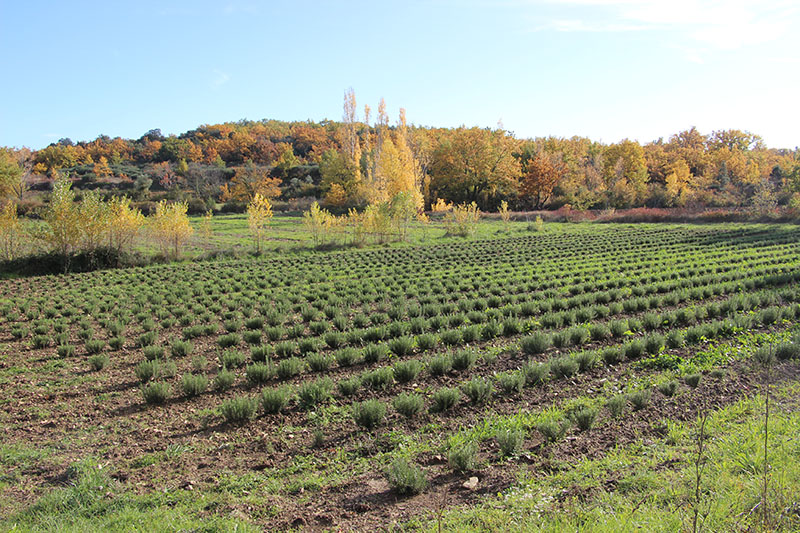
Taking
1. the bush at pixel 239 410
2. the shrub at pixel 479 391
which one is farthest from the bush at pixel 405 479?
the bush at pixel 239 410

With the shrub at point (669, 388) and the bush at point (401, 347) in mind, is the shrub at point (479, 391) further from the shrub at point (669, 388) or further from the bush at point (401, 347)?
the bush at point (401, 347)

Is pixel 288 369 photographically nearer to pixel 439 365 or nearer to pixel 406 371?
pixel 406 371

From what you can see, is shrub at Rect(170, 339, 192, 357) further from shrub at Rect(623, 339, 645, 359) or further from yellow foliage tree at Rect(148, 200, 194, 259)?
yellow foliage tree at Rect(148, 200, 194, 259)

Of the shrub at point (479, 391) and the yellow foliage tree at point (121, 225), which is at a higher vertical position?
the yellow foliage tree at point (121, 225)

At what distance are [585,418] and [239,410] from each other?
4.87 m

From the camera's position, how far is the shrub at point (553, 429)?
5699 millimetres

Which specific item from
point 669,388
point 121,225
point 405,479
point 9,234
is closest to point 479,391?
point 405,479

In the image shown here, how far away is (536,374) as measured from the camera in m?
7.75

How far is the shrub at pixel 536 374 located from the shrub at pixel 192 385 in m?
5.67

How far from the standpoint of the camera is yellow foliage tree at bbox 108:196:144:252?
29.5 m

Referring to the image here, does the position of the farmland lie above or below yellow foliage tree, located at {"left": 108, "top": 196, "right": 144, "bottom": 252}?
below

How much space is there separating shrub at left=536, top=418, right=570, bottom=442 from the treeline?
4441cm

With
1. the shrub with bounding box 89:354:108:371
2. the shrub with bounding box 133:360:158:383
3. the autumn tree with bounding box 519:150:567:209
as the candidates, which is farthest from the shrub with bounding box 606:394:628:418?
the autumn tree with bounding box 519:150:567:209

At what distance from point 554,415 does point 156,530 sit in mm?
5018
